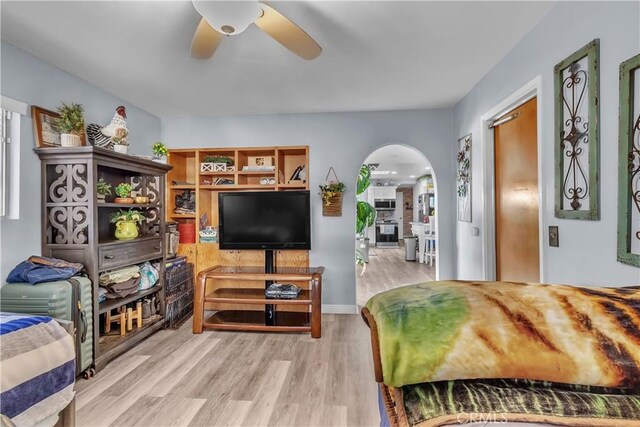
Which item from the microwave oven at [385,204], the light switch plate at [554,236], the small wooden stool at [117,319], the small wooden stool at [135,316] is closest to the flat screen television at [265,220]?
the small wooden stool at [135,316]

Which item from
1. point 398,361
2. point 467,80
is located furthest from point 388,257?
point 398,361

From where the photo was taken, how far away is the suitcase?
195 cm

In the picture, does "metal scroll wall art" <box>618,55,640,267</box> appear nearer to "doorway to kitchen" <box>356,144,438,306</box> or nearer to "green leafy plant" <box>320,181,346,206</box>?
"doorway to kitchen" <box>356,144,438,306</box>

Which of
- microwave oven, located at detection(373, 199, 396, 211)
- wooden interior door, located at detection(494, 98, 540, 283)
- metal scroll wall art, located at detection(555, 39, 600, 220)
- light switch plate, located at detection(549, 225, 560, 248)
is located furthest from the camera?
microwave oven, located at detection(373, 199, 396, 211)

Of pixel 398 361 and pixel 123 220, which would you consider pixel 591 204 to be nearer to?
pixel 398 361

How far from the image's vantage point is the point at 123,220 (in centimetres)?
277

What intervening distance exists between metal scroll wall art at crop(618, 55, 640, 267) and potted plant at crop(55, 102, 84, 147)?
130 inches

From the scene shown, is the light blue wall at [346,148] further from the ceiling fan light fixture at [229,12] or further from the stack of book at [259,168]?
the ceiling fan light fixture at [229,12]

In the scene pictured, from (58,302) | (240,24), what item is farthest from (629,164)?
(58,302)

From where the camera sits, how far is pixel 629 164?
125cm

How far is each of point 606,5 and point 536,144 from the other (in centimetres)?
83

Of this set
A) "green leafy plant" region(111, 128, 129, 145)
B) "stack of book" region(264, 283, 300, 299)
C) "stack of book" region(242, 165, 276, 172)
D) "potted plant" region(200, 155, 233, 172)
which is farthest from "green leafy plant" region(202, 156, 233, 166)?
"stack of book" region(264, 283, 300, 299)

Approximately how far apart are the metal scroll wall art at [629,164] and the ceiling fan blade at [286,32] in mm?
1426

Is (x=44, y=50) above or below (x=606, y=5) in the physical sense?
above
